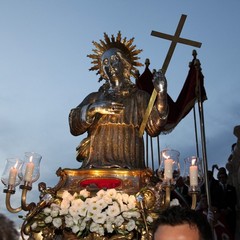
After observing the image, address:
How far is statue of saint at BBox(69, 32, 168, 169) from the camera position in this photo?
569cm

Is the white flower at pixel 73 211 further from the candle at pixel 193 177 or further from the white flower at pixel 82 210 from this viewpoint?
the candle at pixel 193 177

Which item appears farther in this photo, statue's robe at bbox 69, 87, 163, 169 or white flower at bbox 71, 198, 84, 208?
statue's robe at bbox 69, 87, 163, 169

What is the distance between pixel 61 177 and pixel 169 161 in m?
1.69

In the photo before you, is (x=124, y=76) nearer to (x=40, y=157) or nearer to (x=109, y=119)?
(x=109, y=119)

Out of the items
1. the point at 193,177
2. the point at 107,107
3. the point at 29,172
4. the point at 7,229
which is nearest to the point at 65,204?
the point at 29,172

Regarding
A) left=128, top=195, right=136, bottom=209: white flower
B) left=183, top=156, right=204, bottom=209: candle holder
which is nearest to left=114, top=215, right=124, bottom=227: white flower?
left=128, top=195, right=136, bottom=209: white flower

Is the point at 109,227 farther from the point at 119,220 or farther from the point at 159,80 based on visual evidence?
the point at 159,80

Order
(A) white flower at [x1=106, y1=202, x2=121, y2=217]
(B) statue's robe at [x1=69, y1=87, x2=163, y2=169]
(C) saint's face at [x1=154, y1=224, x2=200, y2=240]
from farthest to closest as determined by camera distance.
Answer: (B) statue's robe at [x1=69, y1=87, x2=163, y2=169] < (A) white flower at [x1=106, y1=202, x2=121, y2=217] < (C) saint's face at [x1=154, y1=224, x2=200, y2=240]

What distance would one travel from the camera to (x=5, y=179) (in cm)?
444

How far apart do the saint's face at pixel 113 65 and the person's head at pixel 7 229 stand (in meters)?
4.95

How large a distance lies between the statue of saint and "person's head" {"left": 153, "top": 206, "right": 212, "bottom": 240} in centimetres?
340

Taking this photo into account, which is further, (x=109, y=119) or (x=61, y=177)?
(x=109, y=119)

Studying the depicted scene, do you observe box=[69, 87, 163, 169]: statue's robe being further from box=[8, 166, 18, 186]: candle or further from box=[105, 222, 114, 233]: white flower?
box=[105, 222, 114, 233]: white flower

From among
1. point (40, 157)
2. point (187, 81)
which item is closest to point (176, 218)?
point (40, 157)
